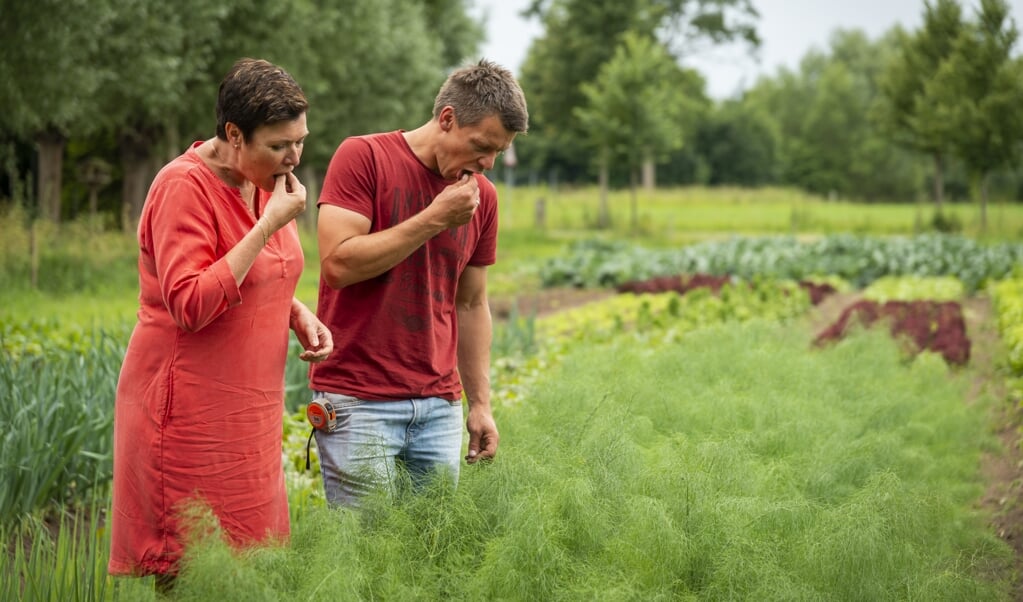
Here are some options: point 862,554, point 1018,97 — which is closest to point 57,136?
point 862,554

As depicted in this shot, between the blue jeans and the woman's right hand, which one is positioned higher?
the woman's right hand

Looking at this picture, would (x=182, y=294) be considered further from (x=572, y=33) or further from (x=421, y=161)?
(x=572, y=33)

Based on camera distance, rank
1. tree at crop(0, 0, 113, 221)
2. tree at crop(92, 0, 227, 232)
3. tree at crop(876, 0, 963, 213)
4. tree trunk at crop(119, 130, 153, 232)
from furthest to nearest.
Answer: tree at crop(876, 0, 963, 213) → tree trunk at crop(119, 130, 153, 232) → tree at crop(92, 0, 227, 232) → tree at crop(0, 0, 113, 221)

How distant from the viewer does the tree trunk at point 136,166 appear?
17.8 m

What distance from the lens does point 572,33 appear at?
32.6m

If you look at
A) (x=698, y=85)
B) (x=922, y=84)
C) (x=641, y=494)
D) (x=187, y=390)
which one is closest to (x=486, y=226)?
(x=641, y=494)

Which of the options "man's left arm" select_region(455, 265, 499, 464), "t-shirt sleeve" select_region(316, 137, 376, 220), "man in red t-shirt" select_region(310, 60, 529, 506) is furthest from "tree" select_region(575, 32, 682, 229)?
"t-shirt sleeve" select_region(316, 137, 376, 220)

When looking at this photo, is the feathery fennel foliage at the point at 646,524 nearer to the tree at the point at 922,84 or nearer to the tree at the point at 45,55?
the tree at the point at 45,55

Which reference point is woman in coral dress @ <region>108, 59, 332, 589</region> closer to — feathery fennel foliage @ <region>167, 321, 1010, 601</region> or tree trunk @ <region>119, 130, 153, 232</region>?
feathery fennel foliage @ <region>167, 321, 1010, 601</region>

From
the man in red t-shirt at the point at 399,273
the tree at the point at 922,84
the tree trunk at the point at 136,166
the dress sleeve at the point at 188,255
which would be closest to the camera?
the dress sleeve at the point at 188,255

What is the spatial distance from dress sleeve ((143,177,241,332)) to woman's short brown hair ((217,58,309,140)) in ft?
0.60

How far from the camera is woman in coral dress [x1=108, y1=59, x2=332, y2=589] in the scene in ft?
8.20

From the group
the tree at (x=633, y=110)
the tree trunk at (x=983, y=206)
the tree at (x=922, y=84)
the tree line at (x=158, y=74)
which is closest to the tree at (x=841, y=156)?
the tree at (x=922, y=84)

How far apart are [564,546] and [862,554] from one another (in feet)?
2.70
